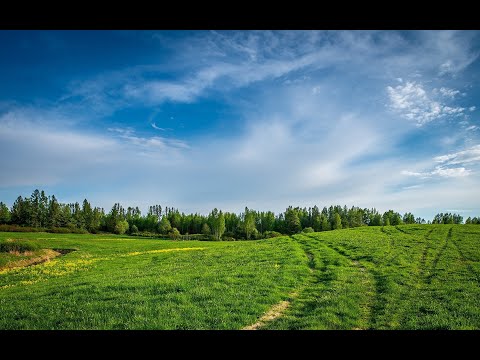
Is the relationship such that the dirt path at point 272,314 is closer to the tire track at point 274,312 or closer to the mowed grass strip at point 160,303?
the tire track at point 274,312

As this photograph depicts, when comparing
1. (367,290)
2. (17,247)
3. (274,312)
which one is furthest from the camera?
(17,247)

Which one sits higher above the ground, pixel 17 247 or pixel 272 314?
pixel 272 314

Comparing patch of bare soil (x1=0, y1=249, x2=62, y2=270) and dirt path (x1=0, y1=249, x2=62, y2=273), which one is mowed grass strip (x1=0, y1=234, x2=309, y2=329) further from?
patch of bare soil (x1=0, y1=249, x2=62, y2=270)

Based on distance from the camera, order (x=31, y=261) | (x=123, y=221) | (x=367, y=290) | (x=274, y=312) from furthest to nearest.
Result: (x=123, y=221), (x=31, y=261), (x=367, y=290), (x=274, y=312)

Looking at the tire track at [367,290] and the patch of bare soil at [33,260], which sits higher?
the tire track at [367,290]

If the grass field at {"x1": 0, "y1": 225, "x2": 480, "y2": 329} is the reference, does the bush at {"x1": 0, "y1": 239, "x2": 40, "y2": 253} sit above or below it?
below

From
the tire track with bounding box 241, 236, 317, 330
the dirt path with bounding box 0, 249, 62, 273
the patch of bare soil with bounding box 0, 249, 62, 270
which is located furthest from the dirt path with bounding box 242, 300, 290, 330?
the patch of bare soil with bounding box 0, 249, 62, 270

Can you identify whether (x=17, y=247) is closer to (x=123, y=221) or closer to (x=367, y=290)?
(x=367, y=290)

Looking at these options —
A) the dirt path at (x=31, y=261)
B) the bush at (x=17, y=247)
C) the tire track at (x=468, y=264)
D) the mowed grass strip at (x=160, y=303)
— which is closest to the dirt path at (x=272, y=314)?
the mowed grass strip at (x=160, y=303)

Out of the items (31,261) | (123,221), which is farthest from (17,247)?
(123,221)

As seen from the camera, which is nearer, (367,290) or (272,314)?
(272,314)

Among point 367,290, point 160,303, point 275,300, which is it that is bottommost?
point 160,303
